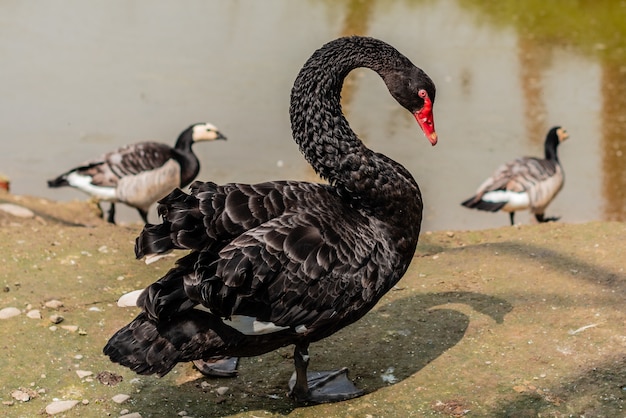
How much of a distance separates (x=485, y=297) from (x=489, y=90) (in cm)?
589

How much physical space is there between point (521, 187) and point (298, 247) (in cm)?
442

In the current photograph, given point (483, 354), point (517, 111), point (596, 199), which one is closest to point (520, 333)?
point (483, 354)

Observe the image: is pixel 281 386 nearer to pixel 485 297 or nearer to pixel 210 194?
pixel 210 194

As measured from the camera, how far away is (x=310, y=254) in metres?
3.35

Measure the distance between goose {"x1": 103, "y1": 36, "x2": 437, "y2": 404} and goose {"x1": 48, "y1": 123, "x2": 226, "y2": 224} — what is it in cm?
382

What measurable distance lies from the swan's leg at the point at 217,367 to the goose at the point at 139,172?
3602mm

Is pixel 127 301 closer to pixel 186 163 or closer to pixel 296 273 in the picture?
pixel 296 273

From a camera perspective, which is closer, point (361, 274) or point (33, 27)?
point (361, 274)

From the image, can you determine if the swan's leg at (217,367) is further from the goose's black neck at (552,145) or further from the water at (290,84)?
the goose's black neck at (552,145)

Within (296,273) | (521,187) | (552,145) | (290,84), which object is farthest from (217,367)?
(290,84)

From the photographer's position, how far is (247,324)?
330 cm

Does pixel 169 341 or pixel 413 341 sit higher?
pixel 169 341

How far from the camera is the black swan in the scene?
7.24 m

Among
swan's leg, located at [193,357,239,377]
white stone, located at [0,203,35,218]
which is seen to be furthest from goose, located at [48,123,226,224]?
swan's leg, located at [193,357,239,377]
